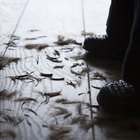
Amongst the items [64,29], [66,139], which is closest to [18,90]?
[66,139]

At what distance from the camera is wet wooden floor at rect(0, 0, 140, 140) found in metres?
0.82

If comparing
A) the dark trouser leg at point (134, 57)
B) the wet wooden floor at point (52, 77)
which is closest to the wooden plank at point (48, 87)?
the wet wooden floor at point (52, 77)

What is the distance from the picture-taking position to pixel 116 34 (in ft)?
4.10

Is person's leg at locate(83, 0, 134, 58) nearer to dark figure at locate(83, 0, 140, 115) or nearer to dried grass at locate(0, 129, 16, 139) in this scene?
dark figure at locate(83, 0, 140, 115)

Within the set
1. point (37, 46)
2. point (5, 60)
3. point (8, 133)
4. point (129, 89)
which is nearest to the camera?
point (8, 133)

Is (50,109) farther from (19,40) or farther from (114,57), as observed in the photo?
(19,40)

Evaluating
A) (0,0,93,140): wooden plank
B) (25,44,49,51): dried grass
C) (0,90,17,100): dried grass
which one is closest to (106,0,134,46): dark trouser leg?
(0,0,93,140): wooden plank

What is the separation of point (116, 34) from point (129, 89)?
0.38m

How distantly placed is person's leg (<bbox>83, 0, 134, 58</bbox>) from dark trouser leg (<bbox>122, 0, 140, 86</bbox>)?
35 cm

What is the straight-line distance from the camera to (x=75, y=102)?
3.09ft

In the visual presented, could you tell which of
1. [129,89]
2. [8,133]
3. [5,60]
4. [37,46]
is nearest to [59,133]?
[8,133]

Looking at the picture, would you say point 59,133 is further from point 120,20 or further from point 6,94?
point 120,20

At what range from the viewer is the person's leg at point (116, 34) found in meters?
1.22

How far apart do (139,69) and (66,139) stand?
0.26m
